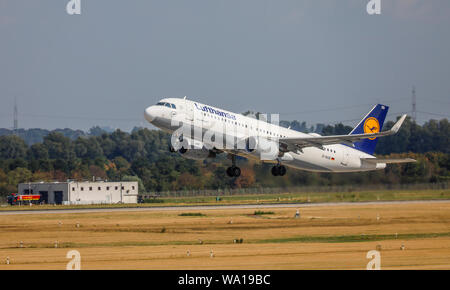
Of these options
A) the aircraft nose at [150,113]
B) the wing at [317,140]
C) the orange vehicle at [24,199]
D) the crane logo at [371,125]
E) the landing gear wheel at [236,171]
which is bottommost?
the orange vehicle at [24,199]

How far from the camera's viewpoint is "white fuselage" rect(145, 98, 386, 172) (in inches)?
2170

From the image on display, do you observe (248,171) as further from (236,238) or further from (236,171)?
(236,238)

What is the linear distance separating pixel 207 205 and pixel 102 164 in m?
80.5

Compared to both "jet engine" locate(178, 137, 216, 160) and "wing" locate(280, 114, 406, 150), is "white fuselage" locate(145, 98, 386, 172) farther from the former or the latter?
"wing" locate(280, 114, 406, 150)

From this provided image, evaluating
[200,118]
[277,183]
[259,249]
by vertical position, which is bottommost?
Answer: [259,249]

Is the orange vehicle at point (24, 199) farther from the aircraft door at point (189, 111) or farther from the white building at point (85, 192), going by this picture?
the aircraft door at point (189, 111)

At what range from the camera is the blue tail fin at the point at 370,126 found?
237 feet

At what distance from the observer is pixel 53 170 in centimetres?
15462

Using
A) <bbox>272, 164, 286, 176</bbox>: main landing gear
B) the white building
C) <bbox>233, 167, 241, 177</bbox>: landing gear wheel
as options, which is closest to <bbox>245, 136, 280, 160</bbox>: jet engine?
<bbox>272, 164, 286, 176</bbox>: main landing gear

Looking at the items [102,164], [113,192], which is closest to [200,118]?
[113,192]

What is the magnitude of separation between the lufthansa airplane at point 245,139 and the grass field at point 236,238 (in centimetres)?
634

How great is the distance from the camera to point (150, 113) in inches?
2147

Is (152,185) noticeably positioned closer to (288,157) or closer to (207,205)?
(207,205)

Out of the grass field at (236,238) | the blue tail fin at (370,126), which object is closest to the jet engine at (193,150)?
the grass field at (236,238)
